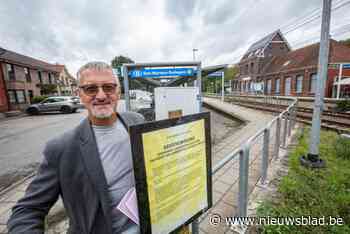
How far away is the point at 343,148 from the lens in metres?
3.78

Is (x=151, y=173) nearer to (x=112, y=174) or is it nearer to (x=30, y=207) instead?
Answer: (x=112, y=174)

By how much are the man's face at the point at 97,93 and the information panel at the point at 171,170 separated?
→ 46 centimetres

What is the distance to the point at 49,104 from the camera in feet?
49.8

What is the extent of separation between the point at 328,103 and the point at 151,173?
14.1m

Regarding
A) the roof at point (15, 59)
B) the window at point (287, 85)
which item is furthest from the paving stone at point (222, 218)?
the window at point (287, 85)

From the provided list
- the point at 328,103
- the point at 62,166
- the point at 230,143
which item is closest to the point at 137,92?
the point at 230,143

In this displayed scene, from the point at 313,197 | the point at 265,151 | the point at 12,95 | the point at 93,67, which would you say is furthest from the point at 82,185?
the point at 12,95

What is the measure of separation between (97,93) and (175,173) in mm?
684

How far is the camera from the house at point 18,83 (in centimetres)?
1636

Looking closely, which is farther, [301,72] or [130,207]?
[301,72]

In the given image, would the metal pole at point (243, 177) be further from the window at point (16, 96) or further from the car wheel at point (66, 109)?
the window at point (16, 96)

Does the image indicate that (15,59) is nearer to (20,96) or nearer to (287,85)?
(20,96)

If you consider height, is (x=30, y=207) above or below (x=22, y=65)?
below

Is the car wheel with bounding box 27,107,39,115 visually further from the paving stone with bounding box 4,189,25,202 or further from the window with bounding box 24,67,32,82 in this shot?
the paving stone with bounding box 4,189,25,202
